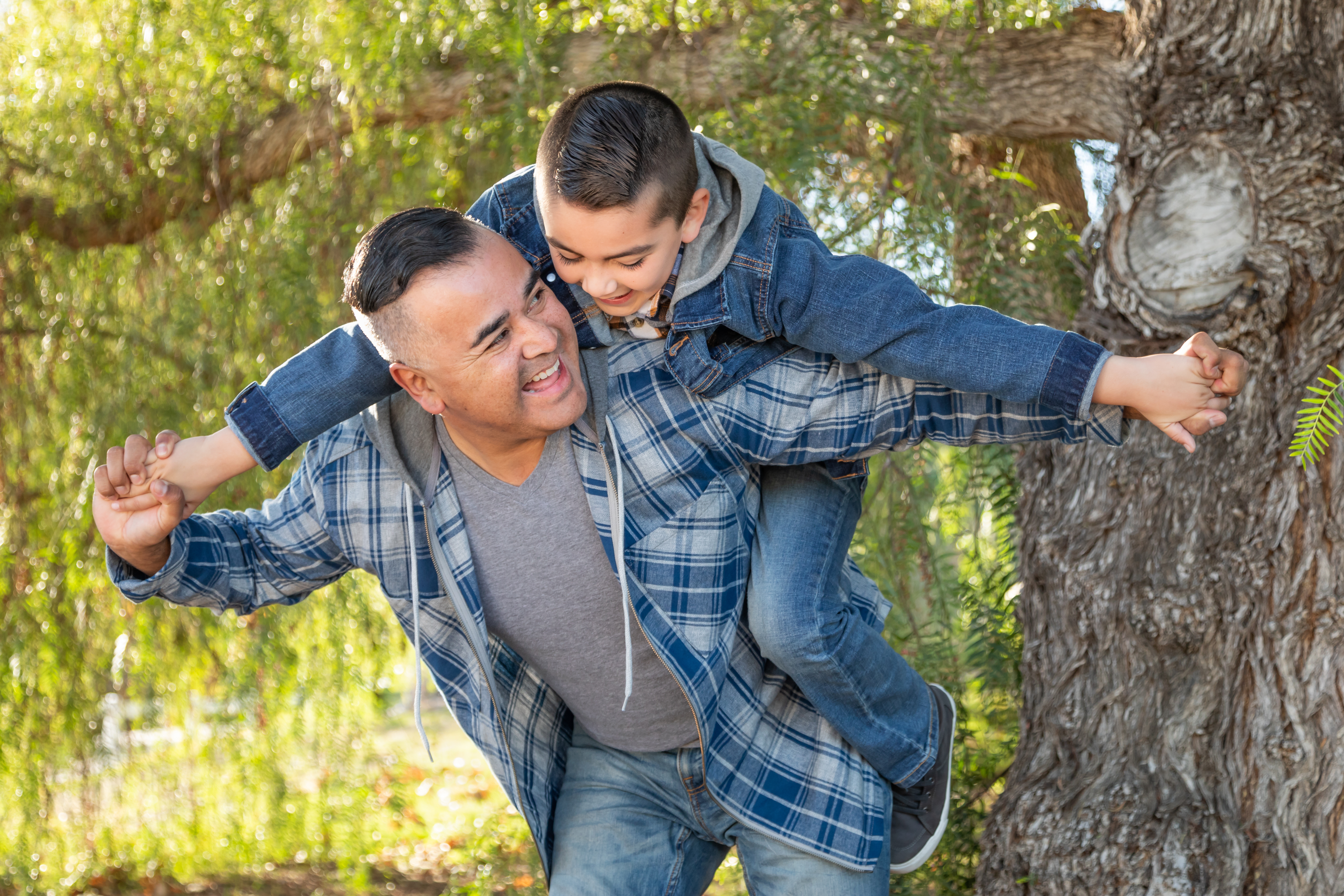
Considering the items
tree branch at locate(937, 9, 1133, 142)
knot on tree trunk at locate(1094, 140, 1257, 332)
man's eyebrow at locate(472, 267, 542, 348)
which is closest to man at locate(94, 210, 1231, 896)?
man's eyebrow at locate(472, 267, 542, 348)

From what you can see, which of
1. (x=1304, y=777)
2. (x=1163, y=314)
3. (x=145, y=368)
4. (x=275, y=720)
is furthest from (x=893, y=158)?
(x=275, y=720)

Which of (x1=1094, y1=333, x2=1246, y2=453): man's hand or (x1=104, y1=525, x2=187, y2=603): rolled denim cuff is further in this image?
(x1=104, y1=525, x2=187, y2=603): rolled denim cuff

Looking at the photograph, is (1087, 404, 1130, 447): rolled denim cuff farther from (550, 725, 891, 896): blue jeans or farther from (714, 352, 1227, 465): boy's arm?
(550, 725, 891, 896): blue jeans

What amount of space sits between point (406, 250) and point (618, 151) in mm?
337

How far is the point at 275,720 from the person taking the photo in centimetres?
328

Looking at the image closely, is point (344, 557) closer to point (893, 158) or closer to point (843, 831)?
point (843, 831)

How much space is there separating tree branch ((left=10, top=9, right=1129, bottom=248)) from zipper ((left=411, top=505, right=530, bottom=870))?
1.41 meters

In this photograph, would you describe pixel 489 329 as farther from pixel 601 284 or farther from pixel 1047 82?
pixel 1047 82

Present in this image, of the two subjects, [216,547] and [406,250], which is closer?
[406,250]

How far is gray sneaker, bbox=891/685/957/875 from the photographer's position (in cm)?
186

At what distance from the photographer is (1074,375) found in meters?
1.42

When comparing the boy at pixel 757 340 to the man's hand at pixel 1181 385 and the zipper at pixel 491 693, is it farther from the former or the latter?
the zipper at pixel 491 693

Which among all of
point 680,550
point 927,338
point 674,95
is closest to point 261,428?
point 680,550

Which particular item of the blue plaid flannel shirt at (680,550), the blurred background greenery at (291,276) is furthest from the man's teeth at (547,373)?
the blurred background greenery at (291,276)
